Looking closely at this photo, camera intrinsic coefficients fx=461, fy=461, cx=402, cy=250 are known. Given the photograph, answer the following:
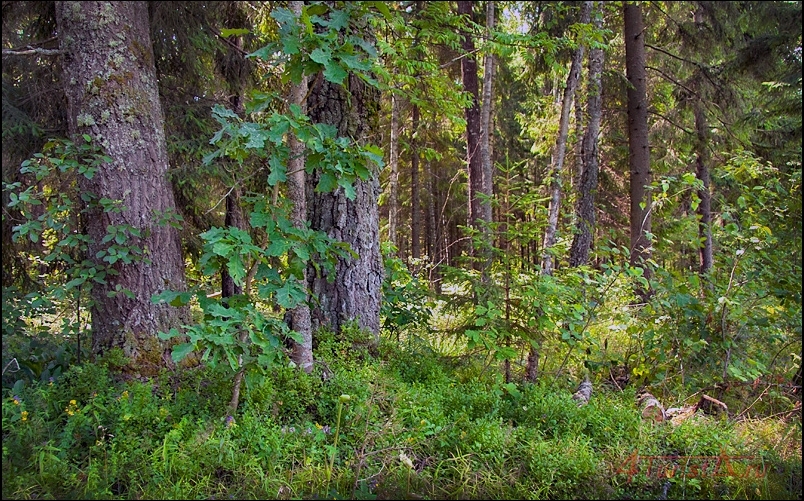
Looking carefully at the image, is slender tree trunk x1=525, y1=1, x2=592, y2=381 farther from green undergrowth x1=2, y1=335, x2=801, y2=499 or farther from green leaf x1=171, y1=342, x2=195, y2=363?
green leaf x1=171, y1=342, x2=195, y2=363

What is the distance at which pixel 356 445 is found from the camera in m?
2.94

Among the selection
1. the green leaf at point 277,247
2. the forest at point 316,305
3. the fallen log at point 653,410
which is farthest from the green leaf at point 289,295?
the fallen log at point 653,410

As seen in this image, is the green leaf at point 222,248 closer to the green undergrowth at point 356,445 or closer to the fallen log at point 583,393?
the green undergrowth at point 356,445

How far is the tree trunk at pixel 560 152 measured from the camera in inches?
213

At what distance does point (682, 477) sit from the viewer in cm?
280

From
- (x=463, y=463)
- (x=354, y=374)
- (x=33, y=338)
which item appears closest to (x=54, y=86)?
(x=33, y=338)

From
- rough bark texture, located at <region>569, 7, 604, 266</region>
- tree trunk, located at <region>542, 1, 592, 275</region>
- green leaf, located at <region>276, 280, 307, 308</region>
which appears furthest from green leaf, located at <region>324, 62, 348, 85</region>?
rough bark texture, located at <region>569, 7, 604, 266</region>

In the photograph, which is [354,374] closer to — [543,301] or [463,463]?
[463,463]

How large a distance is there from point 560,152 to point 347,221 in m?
3.29

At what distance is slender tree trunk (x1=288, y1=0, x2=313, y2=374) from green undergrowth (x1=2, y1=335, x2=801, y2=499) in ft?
0.74

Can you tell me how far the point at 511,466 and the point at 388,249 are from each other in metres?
2.94

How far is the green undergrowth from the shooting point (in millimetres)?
2600

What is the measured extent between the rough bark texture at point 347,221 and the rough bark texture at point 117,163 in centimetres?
137

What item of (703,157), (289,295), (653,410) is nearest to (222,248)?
(289,295)
